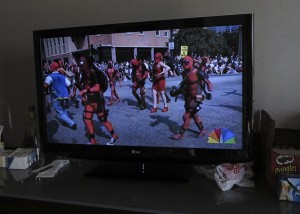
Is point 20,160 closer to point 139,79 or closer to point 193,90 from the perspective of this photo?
point 139,79

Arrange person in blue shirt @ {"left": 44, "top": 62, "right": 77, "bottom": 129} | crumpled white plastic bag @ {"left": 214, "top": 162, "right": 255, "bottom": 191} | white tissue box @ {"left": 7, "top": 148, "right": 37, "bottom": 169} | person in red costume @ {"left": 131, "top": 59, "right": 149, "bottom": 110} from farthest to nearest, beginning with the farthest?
white tissue box @ {"left": 7, "top": 148, "right": 37, "bottom": 169} → person in blue shirt @ {"left": 44, "top": 62, "right": 77, "bottom": 129} → person in red costume @ {"left": 131, "top": 59, "right": 149, "bottom": 110} → crumpled white plastic bag @ {"left": 214, "top": 162, "right": 255, "bottom": 191}

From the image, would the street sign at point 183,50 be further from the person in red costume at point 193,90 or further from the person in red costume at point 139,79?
the person in red costume at point 139,79

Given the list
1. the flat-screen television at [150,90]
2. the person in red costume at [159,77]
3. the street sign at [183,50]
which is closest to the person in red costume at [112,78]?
the flat-screen television at [150,90]

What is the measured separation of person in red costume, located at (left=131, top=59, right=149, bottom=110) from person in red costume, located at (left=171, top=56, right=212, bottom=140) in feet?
0.48

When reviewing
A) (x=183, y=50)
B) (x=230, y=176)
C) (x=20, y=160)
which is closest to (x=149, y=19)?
(x=183, y=50)

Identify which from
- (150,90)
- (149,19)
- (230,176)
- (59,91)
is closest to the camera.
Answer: (230,176)

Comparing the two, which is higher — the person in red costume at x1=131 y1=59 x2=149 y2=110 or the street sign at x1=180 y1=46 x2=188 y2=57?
the street sign at x1=180 y1=46 x2=188 y2=57

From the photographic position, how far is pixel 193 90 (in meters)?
1.30

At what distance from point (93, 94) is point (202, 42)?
21.9 inches

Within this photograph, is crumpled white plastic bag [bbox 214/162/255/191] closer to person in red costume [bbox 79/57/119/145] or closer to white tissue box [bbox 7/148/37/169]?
person in red costume [bbox 79/57/119/145]

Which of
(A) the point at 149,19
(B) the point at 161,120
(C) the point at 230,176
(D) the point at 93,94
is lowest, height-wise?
(C) the point at 230,176

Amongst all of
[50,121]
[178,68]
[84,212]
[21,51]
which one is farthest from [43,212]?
[21,51]

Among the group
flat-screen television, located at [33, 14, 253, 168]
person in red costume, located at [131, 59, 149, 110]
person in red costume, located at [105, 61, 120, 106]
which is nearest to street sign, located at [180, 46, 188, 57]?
flat-screen television, located at [33, 14, 253, 168]

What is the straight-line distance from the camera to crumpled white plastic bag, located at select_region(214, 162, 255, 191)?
124 centimetres
